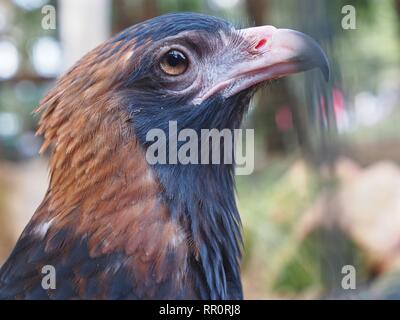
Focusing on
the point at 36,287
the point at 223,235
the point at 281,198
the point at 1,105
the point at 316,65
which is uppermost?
the point at 1,105

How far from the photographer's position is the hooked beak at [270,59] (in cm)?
196

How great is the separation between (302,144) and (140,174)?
5.72 feet

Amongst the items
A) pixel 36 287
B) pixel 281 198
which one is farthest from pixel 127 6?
pixel 36 287

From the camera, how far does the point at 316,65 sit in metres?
1.95

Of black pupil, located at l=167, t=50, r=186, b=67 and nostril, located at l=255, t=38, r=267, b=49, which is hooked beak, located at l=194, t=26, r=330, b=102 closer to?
nostril, located at l=255, t=38, r=267, b=49

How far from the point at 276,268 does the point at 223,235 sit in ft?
14.0

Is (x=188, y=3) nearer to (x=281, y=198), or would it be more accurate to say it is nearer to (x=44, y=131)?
(x=281, y=198)

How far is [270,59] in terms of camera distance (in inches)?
79.9

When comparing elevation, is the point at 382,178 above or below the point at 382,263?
above

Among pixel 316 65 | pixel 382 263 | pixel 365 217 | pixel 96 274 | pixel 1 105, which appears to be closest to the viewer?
pixel 96 274

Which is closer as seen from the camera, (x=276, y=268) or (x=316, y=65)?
(x=316, y=65)

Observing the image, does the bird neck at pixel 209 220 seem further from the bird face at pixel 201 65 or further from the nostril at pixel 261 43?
the nostril at pixel 261 43

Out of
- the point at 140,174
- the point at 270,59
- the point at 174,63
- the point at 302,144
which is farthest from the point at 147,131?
the point at 302,144
